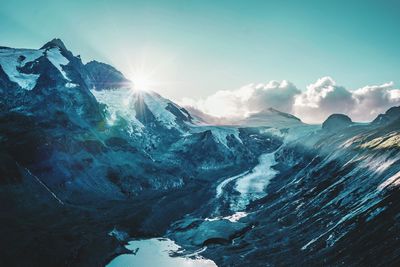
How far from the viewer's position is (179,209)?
178 m

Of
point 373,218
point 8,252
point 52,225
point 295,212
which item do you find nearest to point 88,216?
point 52,225

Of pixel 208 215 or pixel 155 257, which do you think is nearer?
pixel 155 257

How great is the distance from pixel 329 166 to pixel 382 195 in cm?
7880

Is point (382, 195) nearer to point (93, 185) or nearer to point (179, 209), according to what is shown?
point (179, 209)

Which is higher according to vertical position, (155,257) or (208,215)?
(208,215)

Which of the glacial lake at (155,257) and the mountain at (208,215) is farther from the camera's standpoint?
the glacial lake at (155,257)

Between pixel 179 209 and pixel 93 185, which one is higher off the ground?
pixel 93 185

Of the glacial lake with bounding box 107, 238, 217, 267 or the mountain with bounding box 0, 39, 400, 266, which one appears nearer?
the mountain with bounding box 0, 39, 400, 266

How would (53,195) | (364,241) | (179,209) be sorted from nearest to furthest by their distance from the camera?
1. (364,241)
2. (53,195)
3. (179,209)

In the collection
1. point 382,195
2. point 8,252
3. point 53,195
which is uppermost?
point 53,195

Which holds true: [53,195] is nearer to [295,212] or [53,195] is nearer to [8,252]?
[8,252]

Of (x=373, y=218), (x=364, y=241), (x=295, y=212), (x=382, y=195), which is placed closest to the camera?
(x=364, y=241)

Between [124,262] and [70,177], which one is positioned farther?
[70,177]

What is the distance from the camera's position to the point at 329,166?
181m
